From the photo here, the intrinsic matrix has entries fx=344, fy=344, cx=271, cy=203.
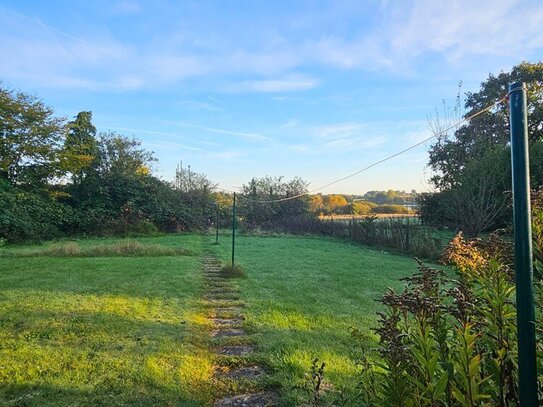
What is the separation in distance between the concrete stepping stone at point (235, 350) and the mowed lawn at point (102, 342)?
167 millimetres

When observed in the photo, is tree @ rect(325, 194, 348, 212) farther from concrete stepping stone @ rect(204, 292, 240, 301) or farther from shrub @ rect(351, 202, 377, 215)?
concrete stepping stone @ rect(204, 292, 240, 301)

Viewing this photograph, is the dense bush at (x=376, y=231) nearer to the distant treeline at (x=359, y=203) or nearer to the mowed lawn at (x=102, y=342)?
the distant treeline at (x=359, y=203)

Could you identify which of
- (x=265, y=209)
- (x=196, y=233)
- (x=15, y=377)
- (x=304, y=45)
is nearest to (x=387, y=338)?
(x=15, y=377)

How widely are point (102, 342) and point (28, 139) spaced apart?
1822 centimetres

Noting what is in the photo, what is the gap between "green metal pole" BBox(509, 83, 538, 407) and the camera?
40.1 inches

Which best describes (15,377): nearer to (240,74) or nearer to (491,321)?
(491,321)

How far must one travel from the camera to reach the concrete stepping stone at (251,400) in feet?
7.93

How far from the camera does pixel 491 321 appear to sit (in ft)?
4.42

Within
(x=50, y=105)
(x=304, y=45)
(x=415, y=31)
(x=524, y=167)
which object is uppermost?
(x=50, y=105)

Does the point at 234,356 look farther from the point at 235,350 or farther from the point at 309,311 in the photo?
the point at 309,311

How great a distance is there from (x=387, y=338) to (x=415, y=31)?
22.7ft

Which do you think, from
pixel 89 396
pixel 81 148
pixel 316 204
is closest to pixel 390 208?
pixel 316 204

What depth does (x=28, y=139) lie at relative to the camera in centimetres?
1747

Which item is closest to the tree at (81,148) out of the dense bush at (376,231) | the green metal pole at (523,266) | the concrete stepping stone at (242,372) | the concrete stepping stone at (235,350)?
the dense bush at (376,231)
